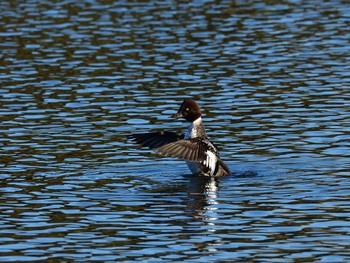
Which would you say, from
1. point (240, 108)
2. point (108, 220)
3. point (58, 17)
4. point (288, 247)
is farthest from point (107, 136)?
point (58, 17)

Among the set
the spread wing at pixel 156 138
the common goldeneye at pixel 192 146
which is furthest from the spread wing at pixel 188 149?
the spread wing at pixel 156 138

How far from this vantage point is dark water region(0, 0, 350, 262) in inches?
545

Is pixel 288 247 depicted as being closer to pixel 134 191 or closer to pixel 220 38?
pixel 134 191

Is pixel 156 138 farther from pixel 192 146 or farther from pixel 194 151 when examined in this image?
pixel 194 151

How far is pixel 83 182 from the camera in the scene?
17359mm

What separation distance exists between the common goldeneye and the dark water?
0.27 meters

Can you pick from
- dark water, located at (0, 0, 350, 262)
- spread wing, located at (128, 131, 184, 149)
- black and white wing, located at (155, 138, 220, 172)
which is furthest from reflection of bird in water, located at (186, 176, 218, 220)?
spread wing, located at (128, 131, 184, 149)

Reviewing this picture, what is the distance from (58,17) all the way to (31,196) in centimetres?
1968

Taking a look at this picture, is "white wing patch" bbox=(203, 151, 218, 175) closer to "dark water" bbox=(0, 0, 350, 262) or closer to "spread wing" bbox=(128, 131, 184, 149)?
"dark water" bbox=(0, 0, 350, 262)

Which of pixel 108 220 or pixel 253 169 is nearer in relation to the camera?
pixel 108 220

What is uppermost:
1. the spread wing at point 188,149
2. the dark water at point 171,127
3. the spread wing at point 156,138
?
the spread wing at point 188,149

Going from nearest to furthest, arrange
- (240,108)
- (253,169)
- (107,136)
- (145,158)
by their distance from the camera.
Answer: (253,169)
(145,158)
(107,136)
(240,108)

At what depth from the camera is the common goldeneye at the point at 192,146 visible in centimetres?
1730

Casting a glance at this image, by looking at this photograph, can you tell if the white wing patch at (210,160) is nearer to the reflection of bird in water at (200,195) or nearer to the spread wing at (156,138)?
the reflection of bird in water at (200,195)
